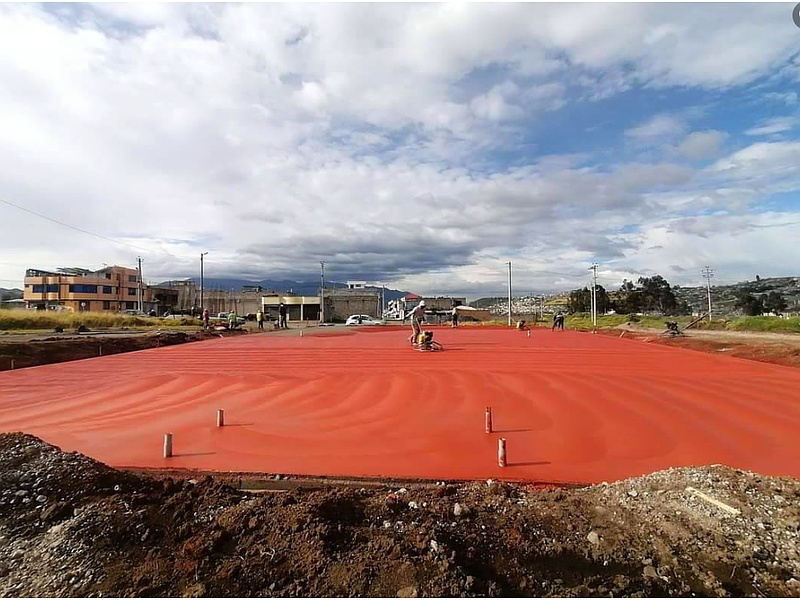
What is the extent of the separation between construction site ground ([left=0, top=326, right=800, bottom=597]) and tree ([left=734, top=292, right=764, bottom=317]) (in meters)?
49.5

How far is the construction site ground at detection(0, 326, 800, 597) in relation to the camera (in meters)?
3.24

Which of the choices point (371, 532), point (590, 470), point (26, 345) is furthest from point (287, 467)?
point (26, 345)

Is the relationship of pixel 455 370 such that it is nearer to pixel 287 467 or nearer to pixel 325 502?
pixel 287 467

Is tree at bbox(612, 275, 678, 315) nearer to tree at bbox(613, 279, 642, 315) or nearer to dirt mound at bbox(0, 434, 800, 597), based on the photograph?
tree at bbox(613, 279, 642, 315)

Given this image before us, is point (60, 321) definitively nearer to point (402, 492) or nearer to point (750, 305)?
point (402, 492)

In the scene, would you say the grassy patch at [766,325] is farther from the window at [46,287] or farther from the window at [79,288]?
the window at [46,287]

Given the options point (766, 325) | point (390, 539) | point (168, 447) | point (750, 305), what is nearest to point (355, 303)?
point (750, 305)

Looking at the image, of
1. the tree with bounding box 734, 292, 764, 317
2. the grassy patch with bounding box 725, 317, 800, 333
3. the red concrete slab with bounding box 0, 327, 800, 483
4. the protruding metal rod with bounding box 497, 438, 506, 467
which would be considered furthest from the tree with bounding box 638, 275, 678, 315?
the protruding metal rod with bounding box 497, 438, 506, 467

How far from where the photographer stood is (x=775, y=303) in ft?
172

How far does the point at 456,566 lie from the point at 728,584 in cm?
178

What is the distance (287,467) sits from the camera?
573 centimetres

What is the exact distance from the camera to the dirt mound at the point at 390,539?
3.16m

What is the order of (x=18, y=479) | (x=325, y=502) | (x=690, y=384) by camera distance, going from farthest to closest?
(x=690, y=384) < (x=18, y=479) < (x=325, y=502)

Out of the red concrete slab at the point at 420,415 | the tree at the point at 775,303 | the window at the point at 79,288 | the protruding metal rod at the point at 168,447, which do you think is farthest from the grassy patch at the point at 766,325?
the window at the point at 79,288
